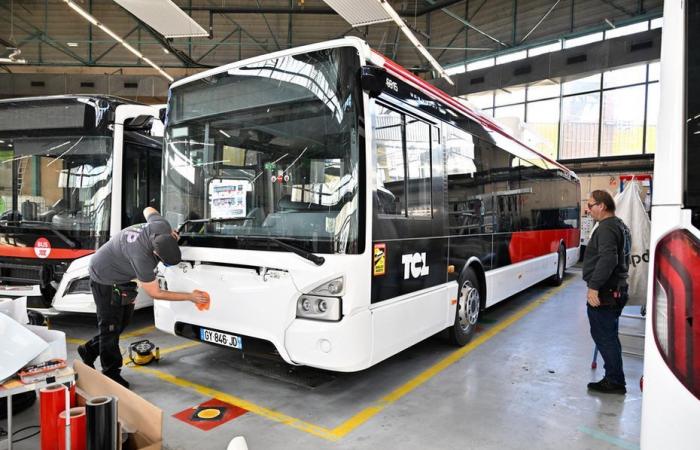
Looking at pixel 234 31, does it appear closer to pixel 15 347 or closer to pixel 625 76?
pixel 625 76

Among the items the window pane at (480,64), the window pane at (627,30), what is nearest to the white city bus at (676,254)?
the window pane at (627,30)

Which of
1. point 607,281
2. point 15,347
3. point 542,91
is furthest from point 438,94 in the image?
point 542,91

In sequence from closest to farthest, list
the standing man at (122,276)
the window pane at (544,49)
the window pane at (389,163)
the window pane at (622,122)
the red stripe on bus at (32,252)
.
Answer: the window pane at (389,163) < the standing man at (122,276) < the red stripe on bus at (32,252) < the window pane at (622,122) < the window pane at (544,49)

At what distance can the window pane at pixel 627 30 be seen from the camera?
15.2 metres

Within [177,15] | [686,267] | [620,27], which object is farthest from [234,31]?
[686,267]

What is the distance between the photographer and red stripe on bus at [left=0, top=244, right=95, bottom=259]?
18.7 feet

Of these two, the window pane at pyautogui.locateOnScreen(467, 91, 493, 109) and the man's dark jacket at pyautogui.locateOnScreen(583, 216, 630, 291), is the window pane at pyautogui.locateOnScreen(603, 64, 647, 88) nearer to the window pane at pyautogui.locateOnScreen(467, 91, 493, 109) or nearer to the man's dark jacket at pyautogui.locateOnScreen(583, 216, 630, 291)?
the window pane at pyautogui.locateOnScreen(467, 91, 493, 109)

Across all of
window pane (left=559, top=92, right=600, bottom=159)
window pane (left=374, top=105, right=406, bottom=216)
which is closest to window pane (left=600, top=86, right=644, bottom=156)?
window pane (left=559, top=92, right=600, bottom=159)

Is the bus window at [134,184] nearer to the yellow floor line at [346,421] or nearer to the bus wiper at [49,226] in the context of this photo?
the bus wiper at [49,226]

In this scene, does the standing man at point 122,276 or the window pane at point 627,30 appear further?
the window pane at point 627,30

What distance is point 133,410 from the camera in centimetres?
296

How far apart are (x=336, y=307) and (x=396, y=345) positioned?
2.98ft

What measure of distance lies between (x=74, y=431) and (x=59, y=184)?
13.9 ft

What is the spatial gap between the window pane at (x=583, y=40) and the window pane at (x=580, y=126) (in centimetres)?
240
